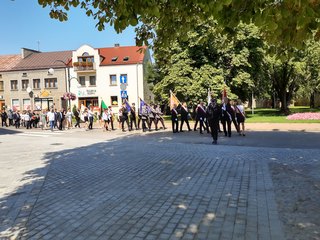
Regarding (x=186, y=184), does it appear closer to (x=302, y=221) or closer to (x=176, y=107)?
(x=302, y=221)

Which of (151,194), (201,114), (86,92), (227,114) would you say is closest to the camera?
(151,194)

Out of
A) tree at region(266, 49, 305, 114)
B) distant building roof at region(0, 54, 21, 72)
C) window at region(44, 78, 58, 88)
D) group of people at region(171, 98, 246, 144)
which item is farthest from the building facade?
group of people at region(171, 98, 246, 144)

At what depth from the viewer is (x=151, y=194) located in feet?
23.1

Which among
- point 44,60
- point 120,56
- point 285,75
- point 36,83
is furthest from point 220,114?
point 44,60

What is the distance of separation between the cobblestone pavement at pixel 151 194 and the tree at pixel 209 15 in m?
2.74

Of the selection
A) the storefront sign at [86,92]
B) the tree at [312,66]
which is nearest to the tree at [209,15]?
the tree at [312,66]

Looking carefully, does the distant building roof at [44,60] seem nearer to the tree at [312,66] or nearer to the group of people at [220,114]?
the tree at [312,66]

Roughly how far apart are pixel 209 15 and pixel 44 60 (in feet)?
175

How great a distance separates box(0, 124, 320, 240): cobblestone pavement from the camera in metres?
5.12

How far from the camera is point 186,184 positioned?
25.4ft

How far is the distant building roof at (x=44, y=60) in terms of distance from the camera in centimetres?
5325

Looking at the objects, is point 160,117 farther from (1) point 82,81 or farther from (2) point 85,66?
(1) point 82,81

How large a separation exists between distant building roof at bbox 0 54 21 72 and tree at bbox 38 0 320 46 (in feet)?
176

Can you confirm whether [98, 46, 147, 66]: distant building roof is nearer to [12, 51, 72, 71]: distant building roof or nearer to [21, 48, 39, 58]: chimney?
[12, 51, 72, 71]: distant building roof
